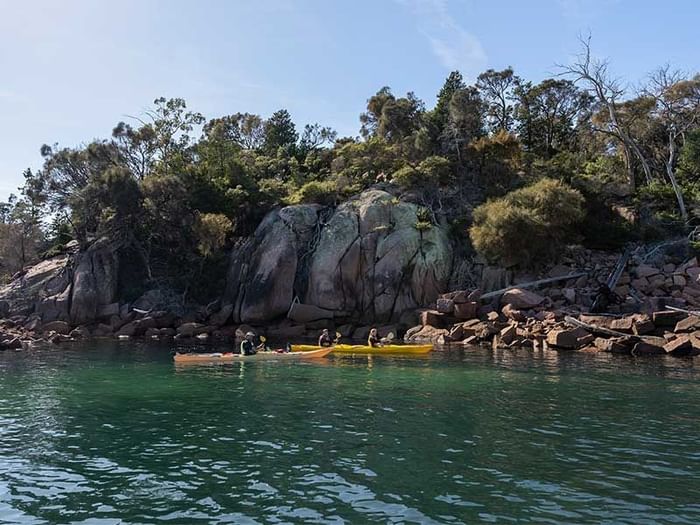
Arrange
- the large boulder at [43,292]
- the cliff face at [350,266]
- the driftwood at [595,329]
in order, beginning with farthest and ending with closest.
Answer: the large boulder at [43,292]
the cliff face at [350,266]
the driftwood at [595,329]

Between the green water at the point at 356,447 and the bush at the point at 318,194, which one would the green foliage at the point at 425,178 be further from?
the green water at the point at 356,447

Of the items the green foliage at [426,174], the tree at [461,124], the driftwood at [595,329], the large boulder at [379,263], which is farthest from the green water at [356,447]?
the tree at [461,124]

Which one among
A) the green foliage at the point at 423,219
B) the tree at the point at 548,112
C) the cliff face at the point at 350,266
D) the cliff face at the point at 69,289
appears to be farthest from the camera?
the tree at the point at 548,112

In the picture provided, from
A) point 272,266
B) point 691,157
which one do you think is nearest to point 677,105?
point 691,157

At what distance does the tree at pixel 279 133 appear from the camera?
71.4 m

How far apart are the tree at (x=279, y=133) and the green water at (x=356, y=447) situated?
2011 inches

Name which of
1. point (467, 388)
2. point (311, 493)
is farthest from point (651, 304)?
point (311, 493)

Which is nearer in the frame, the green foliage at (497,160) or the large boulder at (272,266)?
the large boulder at (272,266)

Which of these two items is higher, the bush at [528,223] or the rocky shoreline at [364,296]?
the bush at [528,223]

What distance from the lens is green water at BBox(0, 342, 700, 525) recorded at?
919cm

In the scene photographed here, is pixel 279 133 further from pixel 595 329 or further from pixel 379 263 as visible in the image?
pixel 595 329

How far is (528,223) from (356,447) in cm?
2829

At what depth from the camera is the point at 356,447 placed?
1267cm

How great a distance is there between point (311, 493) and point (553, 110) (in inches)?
2206
